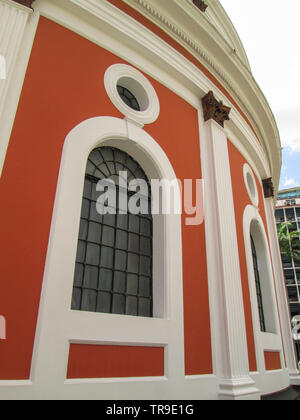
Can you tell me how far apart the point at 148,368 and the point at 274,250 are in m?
7.35

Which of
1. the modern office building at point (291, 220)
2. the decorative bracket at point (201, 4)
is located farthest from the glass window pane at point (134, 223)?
the modern office building at point (291, 220)

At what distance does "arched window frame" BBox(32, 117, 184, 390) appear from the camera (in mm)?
3619

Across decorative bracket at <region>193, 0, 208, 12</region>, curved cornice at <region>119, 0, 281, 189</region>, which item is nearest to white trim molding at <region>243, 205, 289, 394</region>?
curved cornice at <region>119, 0, 281, 189</region>

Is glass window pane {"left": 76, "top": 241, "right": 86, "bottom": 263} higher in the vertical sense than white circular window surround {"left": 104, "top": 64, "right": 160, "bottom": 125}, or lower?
lower

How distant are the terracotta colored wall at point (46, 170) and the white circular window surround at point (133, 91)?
14 cm

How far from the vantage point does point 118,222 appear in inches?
204

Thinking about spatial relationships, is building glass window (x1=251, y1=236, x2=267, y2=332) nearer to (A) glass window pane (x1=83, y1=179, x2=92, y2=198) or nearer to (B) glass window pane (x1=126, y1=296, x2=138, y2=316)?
(B) glass window pane (x1=126, y1=296, x2=138, y2=316)
